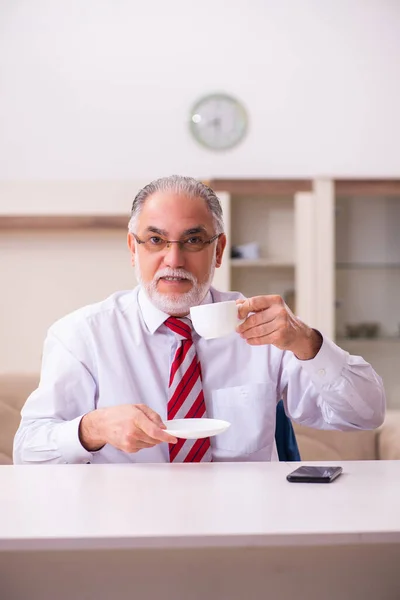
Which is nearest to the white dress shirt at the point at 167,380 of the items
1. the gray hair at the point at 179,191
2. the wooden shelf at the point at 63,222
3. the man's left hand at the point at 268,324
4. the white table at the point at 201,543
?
the man's left hand at the point at 268,324

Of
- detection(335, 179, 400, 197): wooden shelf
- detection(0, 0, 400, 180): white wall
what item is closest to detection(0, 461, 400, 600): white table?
detection(335, 179, 400, 197): wooden shelf

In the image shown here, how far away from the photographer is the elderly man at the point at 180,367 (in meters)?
1.68

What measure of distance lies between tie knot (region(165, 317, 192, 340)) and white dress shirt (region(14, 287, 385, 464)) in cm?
3

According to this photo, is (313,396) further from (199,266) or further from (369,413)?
(199,266)

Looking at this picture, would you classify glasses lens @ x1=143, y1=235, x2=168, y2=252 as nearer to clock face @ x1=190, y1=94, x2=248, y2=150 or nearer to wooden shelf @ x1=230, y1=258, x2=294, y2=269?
wooden shelf @ x1=230, y1=258, x2=294, y2=269

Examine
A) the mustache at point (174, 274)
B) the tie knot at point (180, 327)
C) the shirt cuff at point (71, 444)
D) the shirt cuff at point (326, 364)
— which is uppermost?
the mustache at point (174, 274)

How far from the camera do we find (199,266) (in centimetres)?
179

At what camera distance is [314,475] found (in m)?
1.27

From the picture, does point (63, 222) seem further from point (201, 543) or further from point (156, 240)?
point (201, 543)

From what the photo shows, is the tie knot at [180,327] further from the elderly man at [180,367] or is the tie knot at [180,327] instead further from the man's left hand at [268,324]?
the man's left hand at [268,324]

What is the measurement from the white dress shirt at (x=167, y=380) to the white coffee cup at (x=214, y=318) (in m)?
0.28

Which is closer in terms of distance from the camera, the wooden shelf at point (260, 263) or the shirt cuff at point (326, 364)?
the shirt cuff at point (326, 364)

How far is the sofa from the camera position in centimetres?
226

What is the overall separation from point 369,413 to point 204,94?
3168 mm
